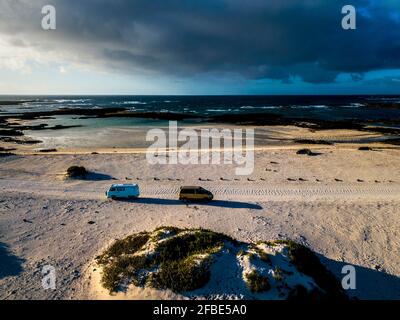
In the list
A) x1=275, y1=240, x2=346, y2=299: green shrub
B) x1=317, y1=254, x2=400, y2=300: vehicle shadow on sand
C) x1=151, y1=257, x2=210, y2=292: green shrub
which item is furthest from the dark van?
x1=151, y1=257, x2=210, y2=292: green shrub

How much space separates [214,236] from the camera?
50.3ft

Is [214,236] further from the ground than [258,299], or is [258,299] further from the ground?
[214,236]

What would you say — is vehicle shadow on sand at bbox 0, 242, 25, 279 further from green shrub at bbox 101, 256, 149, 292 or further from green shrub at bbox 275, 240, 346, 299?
green shrub at bbox 275, 240, 346, 299

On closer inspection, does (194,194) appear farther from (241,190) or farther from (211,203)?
(241,190)

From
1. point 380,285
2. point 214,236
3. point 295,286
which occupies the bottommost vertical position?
point 380,285

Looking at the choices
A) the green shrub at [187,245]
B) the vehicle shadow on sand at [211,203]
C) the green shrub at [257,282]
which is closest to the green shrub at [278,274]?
the green shrub at [257,282]

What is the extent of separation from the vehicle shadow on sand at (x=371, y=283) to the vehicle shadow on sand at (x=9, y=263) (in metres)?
14.6

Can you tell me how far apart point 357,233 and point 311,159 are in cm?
1910

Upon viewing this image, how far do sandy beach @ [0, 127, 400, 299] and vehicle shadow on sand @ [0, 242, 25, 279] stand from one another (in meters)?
0.04

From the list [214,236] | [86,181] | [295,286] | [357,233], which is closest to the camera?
[295,286]

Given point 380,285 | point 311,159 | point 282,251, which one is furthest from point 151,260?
point 311,159

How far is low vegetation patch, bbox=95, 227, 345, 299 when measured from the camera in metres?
12.3
